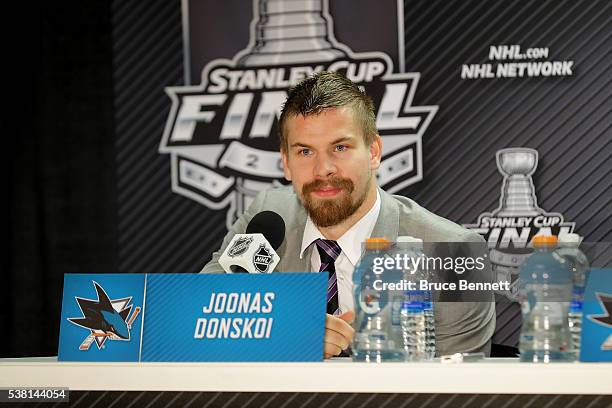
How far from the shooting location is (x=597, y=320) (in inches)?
53.7

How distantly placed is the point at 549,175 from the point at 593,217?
0.85 ft

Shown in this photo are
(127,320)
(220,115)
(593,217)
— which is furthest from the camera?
(220,115)

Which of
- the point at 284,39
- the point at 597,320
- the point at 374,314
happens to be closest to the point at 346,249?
the point at 374,314

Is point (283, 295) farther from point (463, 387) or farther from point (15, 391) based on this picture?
point (15, 391)

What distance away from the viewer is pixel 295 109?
86.2 inches

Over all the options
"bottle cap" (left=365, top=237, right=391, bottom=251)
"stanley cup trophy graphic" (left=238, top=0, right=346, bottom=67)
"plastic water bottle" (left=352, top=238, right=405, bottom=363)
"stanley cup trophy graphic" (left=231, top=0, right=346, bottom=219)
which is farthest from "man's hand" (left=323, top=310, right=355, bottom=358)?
"stanley cup trophy graphic" (left=238, top=0, right=346, bottom=67)

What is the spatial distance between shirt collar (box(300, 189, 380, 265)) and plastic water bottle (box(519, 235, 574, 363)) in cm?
82

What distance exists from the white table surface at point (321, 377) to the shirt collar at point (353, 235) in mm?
914

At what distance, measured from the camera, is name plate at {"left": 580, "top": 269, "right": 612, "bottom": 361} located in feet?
4.42

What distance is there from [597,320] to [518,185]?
7.53 feet

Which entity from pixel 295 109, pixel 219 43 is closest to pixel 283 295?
pixel 295 109

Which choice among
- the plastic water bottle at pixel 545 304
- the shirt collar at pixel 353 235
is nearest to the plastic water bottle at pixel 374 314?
the plastic water bottle at pixel 545 304

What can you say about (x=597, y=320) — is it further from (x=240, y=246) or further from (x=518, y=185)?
(x=518, y=185)

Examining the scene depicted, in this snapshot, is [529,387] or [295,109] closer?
[529,387]
